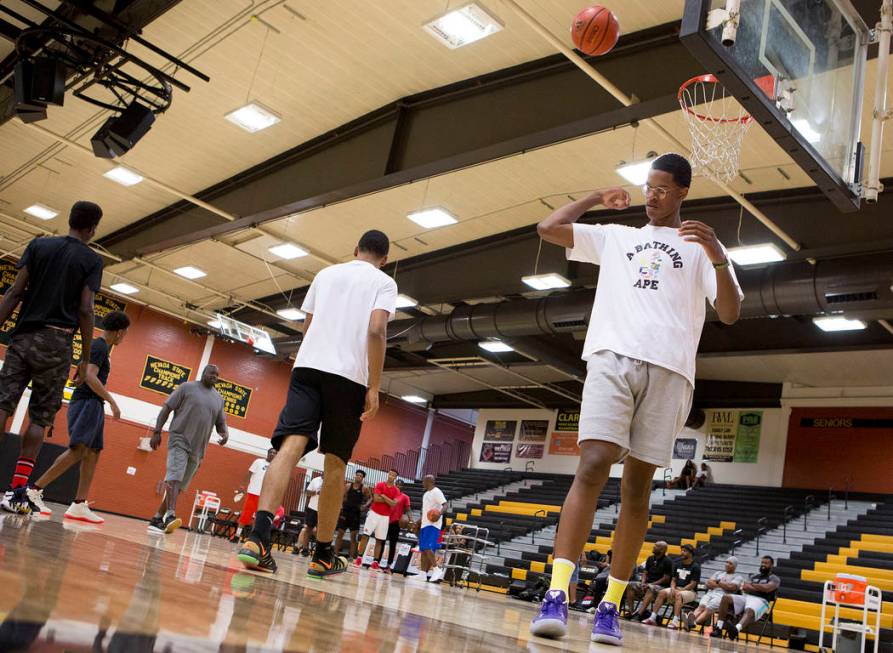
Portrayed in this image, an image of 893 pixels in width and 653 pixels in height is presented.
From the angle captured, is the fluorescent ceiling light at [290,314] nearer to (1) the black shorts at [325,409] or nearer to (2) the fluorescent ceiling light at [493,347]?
(2) the fluorescent ceiling light at [493,347]

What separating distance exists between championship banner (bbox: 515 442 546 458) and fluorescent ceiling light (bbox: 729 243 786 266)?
15317 mm

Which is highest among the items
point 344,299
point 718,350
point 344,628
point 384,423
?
point 718,350

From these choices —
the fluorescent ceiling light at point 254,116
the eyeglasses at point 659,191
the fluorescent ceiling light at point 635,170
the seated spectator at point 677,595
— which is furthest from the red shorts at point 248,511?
the eyeglasses at point 659,191

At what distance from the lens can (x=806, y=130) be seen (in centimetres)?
540

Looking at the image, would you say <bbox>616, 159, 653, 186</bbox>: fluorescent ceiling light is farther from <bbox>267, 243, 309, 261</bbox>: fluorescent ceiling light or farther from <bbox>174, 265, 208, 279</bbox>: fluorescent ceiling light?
<bbox>174, 265, 208, 279</bbox>: fluorescent ceiling light

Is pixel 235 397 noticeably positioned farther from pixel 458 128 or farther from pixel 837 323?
pixel 837 323

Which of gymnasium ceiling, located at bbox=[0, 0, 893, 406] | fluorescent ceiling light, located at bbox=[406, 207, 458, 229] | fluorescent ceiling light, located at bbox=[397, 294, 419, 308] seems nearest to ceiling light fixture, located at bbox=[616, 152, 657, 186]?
gymnasium ceiling, located at bbox=[0, 0, 893, 406]

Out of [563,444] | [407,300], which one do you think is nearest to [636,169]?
[407,300]

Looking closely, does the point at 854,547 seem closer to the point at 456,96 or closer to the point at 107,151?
the point at 456,96

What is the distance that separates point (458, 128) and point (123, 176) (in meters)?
7.28

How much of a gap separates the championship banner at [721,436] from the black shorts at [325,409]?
67.1ft

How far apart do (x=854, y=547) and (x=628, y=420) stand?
15.8m

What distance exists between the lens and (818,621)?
13266 mm


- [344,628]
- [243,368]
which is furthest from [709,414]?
[344,628]
